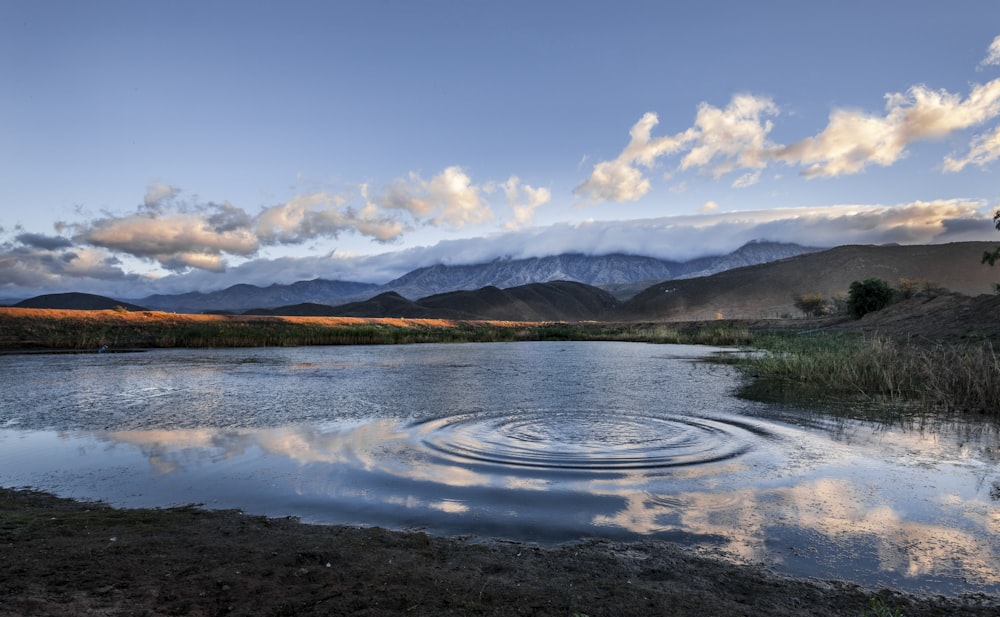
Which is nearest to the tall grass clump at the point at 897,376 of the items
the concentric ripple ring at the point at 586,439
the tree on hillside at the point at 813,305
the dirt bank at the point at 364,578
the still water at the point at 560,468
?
the still water at the point at 560,468

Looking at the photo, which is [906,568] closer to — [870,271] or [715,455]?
[715,455]

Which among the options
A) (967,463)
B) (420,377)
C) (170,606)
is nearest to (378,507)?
(170,606)

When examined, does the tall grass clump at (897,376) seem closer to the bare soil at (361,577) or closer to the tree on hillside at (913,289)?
the bare soil at (361,577)

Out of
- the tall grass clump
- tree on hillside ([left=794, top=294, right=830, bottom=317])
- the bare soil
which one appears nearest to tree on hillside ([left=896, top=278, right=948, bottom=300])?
tree on hillside ([left=794, top=294, right=830, bottom=317])

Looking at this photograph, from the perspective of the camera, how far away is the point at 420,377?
20.3 m

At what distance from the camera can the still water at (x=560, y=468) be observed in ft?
17.1

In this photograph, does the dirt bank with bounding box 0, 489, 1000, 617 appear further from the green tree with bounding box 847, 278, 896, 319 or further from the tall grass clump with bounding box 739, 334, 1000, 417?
the green tree with bounding box 847, 278, 896, 319

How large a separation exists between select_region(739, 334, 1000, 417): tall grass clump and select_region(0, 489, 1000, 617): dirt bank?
38.7ft

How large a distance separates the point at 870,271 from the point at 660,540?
480ft

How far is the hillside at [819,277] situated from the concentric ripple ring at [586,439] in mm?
110034

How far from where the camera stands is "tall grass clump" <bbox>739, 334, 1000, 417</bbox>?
12992mm

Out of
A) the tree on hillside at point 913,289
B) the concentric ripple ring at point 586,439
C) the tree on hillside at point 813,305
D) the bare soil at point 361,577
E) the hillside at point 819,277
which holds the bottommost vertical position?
the concentric ripple ring at point 586,439

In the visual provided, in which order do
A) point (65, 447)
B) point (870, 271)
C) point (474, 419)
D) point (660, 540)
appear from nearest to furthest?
point (660, 540) < point (65, 447) < point (474, 419) < point (870, 271)

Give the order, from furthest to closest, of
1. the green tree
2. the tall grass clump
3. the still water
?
1. the green tree
2. the tall grass clump
3. the still water
